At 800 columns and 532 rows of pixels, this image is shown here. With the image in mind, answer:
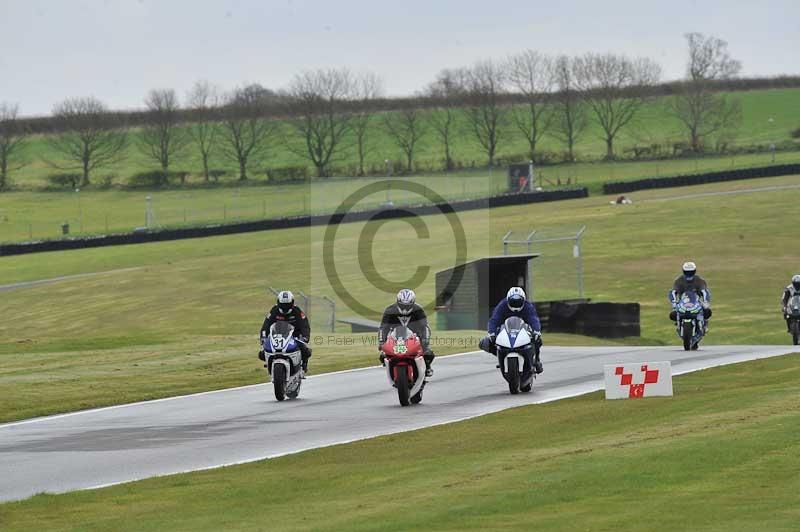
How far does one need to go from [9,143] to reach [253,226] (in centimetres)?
6924

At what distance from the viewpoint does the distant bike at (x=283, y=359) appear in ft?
72.0

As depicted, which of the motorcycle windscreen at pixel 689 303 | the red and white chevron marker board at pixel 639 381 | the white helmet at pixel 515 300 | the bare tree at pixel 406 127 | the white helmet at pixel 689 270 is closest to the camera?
the red and white chevron marker board at pixel 639 381

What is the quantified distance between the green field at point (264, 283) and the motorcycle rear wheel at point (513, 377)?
22.2 ft

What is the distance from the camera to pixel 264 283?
56375mm

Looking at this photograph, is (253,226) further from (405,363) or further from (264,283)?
(405,363)

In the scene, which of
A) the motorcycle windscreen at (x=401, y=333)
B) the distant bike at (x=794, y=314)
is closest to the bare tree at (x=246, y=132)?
the distant bike at (x=794, y=314)

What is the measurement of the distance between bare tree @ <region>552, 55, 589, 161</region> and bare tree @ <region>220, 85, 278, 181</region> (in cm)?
2987

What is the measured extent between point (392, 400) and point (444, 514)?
11.7 m

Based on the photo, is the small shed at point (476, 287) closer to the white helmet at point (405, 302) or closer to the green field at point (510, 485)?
the white helmet at point (405, 302)

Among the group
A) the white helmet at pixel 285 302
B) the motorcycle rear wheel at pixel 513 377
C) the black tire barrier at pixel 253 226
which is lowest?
the motorcycle rear wheel at pixel 513 377

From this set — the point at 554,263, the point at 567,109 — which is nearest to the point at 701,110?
the point at 567,109

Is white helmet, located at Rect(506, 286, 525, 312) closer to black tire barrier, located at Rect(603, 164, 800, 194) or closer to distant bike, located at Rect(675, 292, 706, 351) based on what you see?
distant bike, located at Rect(675, 292, 706, 351)

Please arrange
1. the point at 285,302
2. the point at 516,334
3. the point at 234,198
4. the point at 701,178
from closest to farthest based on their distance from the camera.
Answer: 1. the point at 516,334
2. the point at 285,302
3. the point at 701,178
4. the point at 234,198

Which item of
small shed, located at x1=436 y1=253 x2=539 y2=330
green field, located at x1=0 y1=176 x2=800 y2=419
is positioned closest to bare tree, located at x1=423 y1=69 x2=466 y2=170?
green field, located at x1=0 y1=176 x2=800 y2=419
